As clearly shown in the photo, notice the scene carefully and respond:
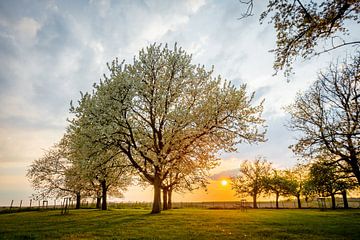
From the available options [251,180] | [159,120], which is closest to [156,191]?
[159,120]

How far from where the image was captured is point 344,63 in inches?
1073

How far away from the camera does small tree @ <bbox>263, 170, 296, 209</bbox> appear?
7144 cm

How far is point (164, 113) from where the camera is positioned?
97.0 ft

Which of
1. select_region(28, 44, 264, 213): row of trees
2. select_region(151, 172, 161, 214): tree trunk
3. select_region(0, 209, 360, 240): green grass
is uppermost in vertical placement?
select_region(28, 44, 264, 213): row of trees

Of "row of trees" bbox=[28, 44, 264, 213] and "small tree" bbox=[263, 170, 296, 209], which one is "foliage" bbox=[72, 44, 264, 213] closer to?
"row of trees" bbox=[28, 44, 264, 213]

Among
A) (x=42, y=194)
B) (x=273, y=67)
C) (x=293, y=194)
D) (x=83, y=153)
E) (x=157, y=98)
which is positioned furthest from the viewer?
(x=293, y=194)

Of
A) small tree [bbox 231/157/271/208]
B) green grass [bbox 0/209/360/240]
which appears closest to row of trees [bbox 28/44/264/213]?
green grass [bbox 0/209/360/240]

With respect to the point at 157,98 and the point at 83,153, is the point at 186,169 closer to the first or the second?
the point at 157,98

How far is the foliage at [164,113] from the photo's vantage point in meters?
27.3

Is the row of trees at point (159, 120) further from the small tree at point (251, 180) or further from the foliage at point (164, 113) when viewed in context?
the small tree at point (251, 180)

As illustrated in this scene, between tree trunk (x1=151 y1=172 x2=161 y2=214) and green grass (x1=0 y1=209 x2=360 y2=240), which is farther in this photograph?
tree trunk (x1=151 y1=172 x2=161 y2=214)

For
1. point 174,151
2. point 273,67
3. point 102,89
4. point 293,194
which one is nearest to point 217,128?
point 174,151

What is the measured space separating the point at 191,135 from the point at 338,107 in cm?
1757

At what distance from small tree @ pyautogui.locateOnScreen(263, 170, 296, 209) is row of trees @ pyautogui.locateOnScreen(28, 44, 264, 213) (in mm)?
47217
